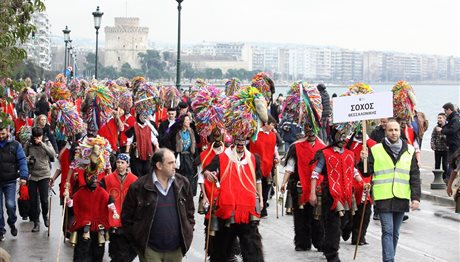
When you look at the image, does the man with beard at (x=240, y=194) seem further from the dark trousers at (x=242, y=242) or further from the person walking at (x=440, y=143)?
the person walking at (x=440, y=143)

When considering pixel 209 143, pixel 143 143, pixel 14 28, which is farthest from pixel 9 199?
pixel 14 28

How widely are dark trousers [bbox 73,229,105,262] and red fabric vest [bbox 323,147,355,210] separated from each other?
2.88 m

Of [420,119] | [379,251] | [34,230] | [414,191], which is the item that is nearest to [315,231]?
[379,251]

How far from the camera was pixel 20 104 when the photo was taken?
2627cm

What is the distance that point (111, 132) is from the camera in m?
17.7

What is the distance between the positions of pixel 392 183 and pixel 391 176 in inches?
3.2

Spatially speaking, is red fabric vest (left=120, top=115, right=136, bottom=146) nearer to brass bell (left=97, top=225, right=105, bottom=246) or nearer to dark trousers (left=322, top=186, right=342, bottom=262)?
dark trousers (left=322, top=186, right=342, bottom=262)

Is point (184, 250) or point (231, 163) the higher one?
point (231, 163)

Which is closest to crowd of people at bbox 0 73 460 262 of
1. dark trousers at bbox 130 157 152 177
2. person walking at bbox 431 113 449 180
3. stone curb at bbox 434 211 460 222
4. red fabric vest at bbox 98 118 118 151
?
dark trousers at bbox 130 157 152 177

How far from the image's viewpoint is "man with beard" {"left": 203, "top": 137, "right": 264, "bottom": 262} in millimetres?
11938

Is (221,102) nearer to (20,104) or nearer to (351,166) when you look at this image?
(351,166)

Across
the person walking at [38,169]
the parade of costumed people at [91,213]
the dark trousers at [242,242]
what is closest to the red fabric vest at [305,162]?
the dark trousers at [242,242]

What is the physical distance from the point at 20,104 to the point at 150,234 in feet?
56.3

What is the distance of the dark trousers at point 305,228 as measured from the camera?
47.6 ft
